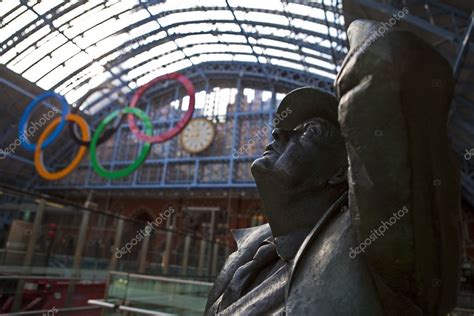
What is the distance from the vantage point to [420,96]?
0.77 meters

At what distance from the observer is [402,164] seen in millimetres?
801

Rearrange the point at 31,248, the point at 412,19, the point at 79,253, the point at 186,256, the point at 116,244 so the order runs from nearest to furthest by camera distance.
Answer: the point at 31,248
the point at 79,253
the point at 116,244
the point at 412,19
the point at 186,256

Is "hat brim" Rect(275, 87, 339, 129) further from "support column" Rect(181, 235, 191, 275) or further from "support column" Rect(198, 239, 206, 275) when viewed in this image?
"support column" Rect(198, 239, 206, 275)

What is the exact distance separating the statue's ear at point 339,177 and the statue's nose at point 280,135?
22 cm

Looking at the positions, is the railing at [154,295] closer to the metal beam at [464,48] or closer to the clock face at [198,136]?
the metal beam at [464,48]

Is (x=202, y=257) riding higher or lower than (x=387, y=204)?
higher

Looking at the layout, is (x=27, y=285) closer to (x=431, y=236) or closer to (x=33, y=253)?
(x=33, y=253)

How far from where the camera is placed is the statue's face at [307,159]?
126 cm

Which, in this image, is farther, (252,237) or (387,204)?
(252,237)

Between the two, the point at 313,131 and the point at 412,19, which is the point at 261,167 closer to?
the point at 313,131

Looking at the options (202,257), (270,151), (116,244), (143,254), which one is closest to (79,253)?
(116,244)

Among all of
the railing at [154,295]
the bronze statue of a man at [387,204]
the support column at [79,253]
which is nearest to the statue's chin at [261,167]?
the bronze statue of a man at [387,204]

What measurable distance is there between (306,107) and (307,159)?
0.21 metres

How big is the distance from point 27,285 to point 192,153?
55.5 ft
